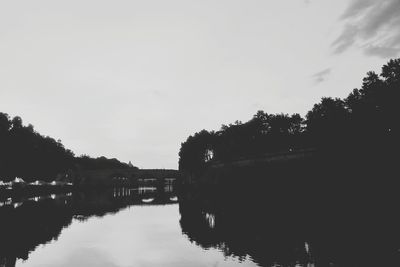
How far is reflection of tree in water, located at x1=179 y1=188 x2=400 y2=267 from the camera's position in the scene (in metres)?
21.6

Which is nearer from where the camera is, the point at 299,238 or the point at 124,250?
the point at 124,250

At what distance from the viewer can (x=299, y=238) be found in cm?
2822

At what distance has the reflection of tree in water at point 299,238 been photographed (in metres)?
21.6

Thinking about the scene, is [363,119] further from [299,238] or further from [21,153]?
[21,153]

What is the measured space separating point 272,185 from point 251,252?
3241 cm

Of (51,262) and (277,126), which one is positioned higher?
(277,126)

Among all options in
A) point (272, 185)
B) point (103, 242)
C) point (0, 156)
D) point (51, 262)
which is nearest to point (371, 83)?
point (272, 185)

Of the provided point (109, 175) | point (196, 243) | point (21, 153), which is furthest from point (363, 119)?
point (109, 175)

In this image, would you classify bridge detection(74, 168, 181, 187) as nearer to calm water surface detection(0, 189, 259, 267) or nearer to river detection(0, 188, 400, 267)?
calm water surface detection(0, 189, 259, 267)

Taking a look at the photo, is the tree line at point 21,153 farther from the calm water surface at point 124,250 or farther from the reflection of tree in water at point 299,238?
the reflection of tree in water at point 299,238

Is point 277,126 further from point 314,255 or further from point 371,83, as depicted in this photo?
point 314,255

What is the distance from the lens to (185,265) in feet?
72.1

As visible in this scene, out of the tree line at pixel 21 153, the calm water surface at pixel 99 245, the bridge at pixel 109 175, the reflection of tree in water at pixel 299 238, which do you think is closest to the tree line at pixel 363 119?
the reflection of tree in water at pixel 299 238

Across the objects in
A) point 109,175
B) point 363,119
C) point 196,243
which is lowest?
point 196,243
